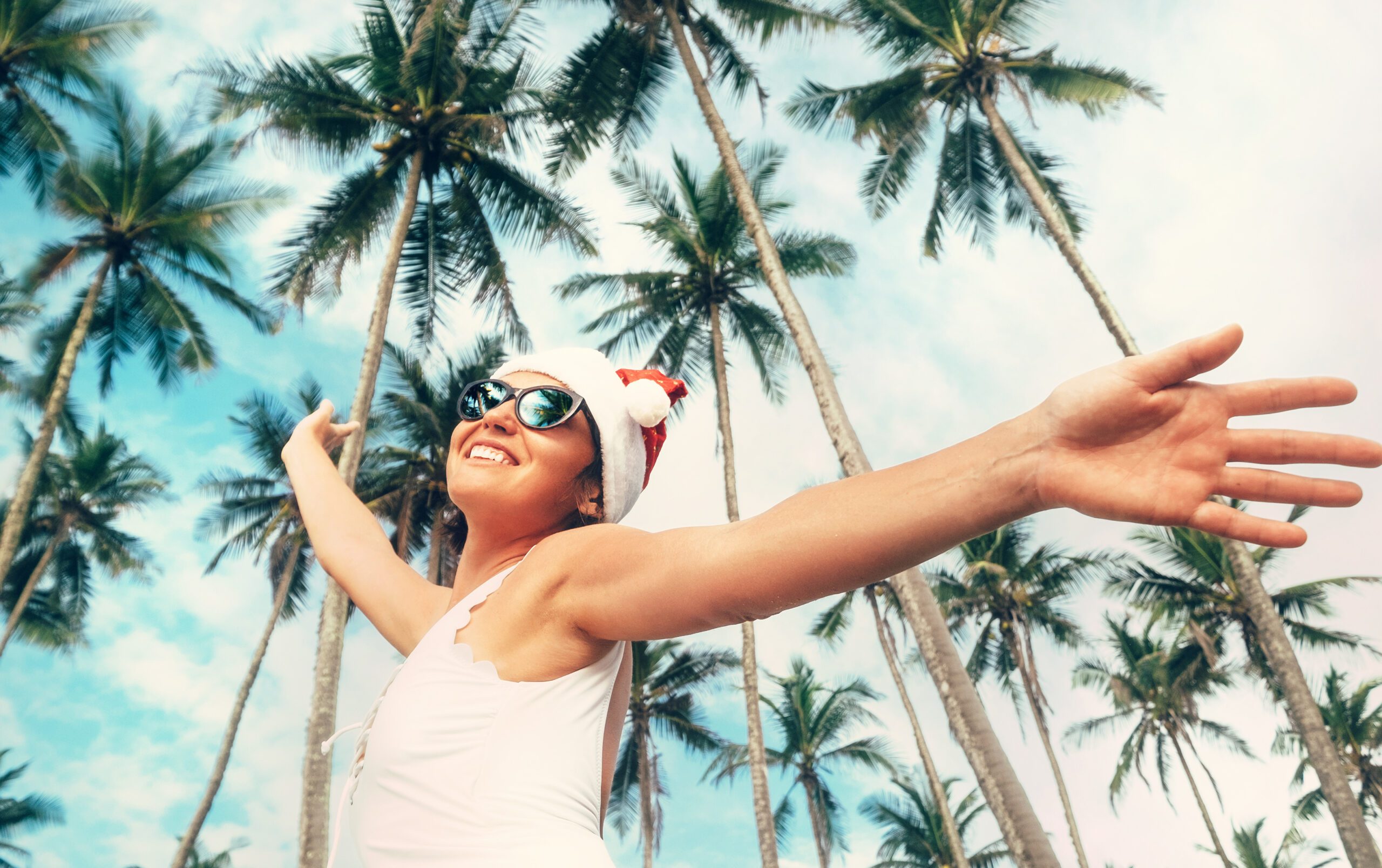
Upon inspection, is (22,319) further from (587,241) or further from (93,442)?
(587,241)

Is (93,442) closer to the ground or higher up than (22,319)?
closer to the ground

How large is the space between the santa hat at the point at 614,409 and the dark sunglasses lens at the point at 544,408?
4 cm

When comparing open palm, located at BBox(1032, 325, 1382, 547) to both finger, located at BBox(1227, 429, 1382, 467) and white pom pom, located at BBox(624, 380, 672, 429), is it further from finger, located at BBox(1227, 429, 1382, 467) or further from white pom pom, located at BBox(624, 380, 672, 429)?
white pom pom, located at BBox(624, 380, 672, 429)

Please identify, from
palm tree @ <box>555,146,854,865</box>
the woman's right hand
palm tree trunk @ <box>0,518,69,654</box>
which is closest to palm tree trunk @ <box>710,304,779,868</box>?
palm tree @ <box>555,146,854,865</box>

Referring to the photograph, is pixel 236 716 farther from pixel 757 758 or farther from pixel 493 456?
pixel 493 456

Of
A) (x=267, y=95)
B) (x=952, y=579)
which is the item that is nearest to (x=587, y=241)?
(x=267, y=95)

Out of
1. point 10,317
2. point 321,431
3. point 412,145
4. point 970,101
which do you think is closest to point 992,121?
point 970,101

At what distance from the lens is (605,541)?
4.37 feet

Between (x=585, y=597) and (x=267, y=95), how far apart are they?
571 inches

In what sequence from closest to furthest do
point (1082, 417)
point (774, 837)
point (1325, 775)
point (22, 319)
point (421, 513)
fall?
point (1082, 417), point (1325, 775), point (774, 837), point (421, 513), point (22, 319)

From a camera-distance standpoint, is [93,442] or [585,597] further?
[93,442]

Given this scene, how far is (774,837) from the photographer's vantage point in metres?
15.7

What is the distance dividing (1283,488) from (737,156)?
12.1 m

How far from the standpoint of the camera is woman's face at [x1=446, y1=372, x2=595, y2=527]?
66.8 inches
